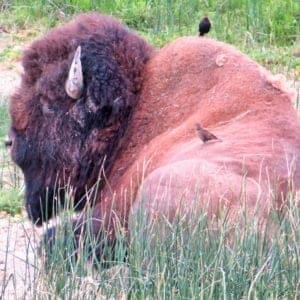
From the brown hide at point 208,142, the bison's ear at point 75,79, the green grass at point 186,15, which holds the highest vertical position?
the green grass at point 186,15

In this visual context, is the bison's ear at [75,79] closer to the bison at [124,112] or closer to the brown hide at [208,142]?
the bison at [124,112]

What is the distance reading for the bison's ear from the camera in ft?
17.6

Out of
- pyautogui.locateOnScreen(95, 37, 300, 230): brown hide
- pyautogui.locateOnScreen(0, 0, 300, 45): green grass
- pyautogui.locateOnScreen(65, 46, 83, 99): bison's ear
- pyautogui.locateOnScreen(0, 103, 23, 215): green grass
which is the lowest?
pyautogui.locateOnScreen(0, 103, 23, 215): green grass

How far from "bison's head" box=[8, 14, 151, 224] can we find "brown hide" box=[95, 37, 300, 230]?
11 centimetres

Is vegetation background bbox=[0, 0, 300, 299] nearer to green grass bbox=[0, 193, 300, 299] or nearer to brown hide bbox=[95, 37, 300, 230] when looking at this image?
green grass bbox=[0, 193, 300, 299]

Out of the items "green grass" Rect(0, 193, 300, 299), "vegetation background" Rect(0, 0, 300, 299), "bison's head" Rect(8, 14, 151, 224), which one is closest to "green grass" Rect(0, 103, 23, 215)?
"bison's head" Rect(8, 14, 151, 224)

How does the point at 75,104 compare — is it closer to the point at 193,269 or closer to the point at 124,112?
the point at 124,112

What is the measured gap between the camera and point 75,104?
18.0 ft

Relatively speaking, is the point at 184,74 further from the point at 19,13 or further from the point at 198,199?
the point at 19,13

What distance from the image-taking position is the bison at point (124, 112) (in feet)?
16.6

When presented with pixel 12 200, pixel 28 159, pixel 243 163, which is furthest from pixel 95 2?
pixel 243 163

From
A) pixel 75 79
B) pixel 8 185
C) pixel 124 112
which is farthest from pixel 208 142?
pixel 8 185

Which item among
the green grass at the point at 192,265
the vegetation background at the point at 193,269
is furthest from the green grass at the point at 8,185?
the green grass at the point at 192,265

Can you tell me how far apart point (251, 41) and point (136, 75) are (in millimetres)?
4803
